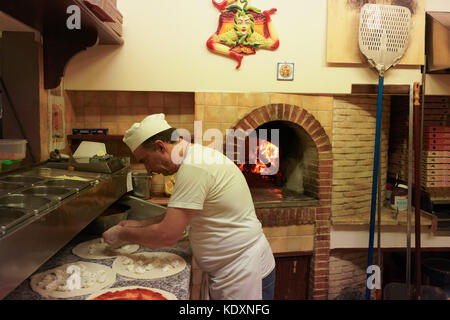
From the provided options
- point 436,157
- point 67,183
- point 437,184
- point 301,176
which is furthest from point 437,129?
point 67,183

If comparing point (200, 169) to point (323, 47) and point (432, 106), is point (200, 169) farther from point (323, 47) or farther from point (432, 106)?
point (432, 106)

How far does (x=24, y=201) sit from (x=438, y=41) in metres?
3.63

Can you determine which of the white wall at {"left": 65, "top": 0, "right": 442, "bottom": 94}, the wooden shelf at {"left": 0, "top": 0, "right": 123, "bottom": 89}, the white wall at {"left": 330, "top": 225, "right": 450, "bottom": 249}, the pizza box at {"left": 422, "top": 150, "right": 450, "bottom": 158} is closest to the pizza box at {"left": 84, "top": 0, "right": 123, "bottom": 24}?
the wooden shelf at {"left": 0, "top": 0, "right": 123, "bottom": 89}

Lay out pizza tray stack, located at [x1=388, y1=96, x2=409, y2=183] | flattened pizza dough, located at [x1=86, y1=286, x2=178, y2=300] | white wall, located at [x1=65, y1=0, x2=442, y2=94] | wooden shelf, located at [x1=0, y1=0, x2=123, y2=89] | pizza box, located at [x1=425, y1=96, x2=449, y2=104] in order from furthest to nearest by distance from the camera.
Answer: pizza tray stack, located at [x1=388, y1=96, x2=409, y2=183] → pizza box, located at [x1=425, y1=96, x2=449, y2=104] → white wall, located at [x1=65, y1=0, x2=442, y2=94] → wooden shelf, located at [x1=0, y1=0, x2=123, y2=89] → flattened pizza dough, located at [x1=86, y1=286, x2=178, y2=300]

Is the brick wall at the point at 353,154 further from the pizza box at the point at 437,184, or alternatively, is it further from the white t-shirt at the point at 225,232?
the white t-shirt at the point at 225,232

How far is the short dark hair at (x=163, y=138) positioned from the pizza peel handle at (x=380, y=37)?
2205 mm

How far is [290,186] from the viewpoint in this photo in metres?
4.04

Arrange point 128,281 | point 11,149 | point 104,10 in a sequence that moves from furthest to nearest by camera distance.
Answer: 1. point 104,10
2. point 11,149
3. point 128,281

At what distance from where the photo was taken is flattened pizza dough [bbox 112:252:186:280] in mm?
1730

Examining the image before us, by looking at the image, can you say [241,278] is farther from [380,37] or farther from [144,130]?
[380,37]

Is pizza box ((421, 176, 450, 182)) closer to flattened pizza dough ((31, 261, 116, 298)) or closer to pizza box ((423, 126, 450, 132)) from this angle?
pizza box ((423, 126, 450, 132))

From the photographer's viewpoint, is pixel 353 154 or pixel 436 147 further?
pixel 436 147

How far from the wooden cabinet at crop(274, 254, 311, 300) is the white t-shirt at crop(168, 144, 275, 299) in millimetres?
1778

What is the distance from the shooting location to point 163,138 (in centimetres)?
179
